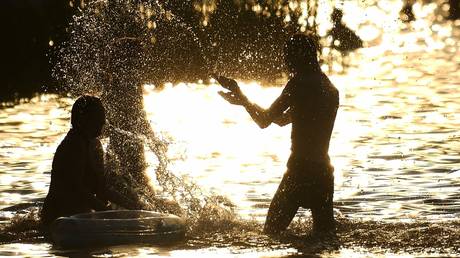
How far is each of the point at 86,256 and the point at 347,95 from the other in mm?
17060

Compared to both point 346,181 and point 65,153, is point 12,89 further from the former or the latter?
point 65,153

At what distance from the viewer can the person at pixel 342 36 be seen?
40594 millimetres

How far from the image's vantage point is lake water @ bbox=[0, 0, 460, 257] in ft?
41.7

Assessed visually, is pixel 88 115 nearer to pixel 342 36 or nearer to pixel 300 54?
pixel 300 54

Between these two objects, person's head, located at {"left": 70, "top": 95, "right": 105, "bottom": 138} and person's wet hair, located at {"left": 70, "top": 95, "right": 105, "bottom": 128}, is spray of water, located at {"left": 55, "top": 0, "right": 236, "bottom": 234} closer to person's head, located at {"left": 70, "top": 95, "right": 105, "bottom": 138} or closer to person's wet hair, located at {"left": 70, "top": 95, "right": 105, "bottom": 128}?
person's head, located at {"left": 70, "top": 95, "right": 105, "bottom": 138}

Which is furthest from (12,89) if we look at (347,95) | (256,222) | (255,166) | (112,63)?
(256,222)

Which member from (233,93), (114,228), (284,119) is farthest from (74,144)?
(284,119)

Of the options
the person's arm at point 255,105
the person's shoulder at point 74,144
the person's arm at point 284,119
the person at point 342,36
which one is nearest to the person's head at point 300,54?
the person's arm at point 255,105

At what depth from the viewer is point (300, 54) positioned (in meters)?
12.0

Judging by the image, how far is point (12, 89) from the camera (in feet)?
103

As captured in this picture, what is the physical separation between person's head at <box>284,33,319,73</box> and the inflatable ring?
78.6 inches

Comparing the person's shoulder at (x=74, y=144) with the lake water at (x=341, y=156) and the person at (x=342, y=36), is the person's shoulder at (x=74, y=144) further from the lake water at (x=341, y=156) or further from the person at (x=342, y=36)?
the person at (x=342, y=36)

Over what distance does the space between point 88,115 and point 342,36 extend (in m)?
31.8

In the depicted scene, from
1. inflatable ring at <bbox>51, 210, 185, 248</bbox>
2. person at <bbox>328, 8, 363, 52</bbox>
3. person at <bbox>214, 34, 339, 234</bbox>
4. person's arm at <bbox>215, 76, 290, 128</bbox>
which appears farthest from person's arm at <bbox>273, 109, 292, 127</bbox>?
person at <bbox>328, 8, 363, 52</bbox>
